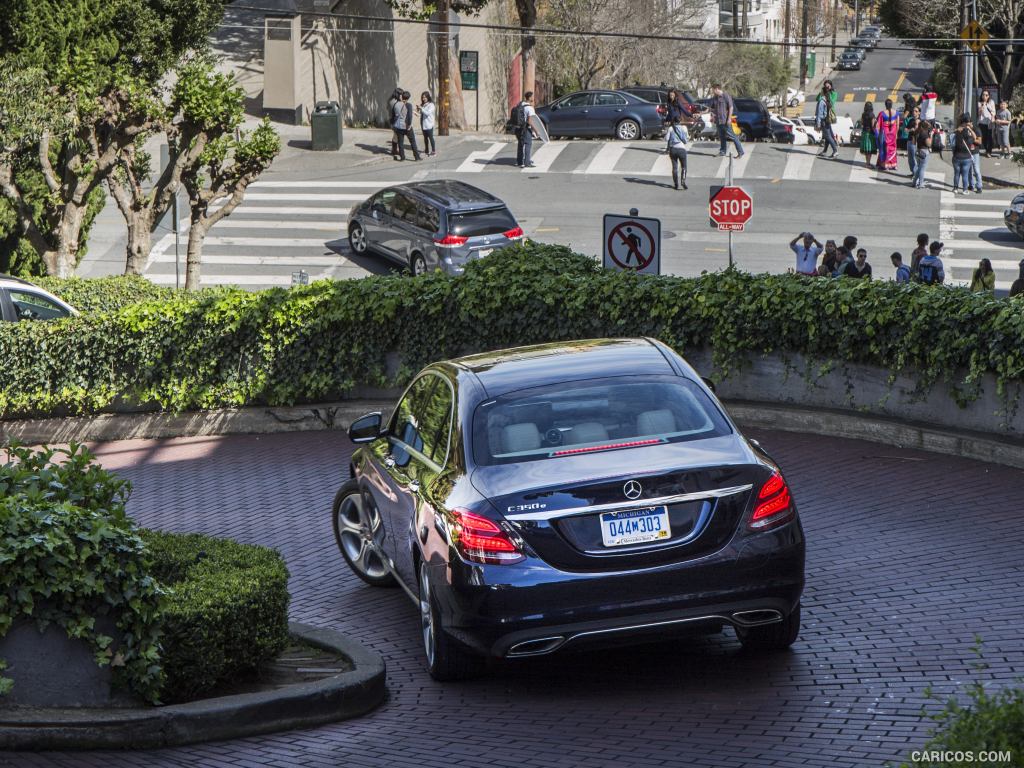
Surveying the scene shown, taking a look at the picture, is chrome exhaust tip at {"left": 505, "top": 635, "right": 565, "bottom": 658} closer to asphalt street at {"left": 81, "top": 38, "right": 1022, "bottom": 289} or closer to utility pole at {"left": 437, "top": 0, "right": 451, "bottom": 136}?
asphalt street at {"left": 81, "top": 38, "right": 1022, "bottom": 289}

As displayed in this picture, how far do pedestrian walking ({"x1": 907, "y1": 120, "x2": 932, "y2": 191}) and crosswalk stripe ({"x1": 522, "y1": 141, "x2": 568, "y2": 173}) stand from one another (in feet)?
30.8

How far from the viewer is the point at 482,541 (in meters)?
6.76

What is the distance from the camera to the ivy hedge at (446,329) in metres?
12.3

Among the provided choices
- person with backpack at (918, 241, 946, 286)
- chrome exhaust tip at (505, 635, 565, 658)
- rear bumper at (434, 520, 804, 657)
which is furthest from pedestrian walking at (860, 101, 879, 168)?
chrome exhaust tip at (505, 635, 565, 658)

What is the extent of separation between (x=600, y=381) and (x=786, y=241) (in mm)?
23035

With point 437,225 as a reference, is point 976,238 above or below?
below

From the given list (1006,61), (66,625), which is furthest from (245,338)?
(1006,61)

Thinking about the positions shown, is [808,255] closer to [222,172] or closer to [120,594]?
[222,172]

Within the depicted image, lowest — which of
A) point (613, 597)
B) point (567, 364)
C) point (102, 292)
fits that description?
point (102, 292)

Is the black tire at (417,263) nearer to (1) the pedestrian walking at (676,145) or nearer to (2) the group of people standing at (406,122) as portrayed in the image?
(1) the pedestrian walking at (676,145)

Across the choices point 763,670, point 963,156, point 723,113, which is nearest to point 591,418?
point 763,670

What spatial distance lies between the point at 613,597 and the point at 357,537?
3.29m

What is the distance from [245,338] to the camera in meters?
15.7

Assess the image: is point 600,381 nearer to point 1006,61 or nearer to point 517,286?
point 517,286
